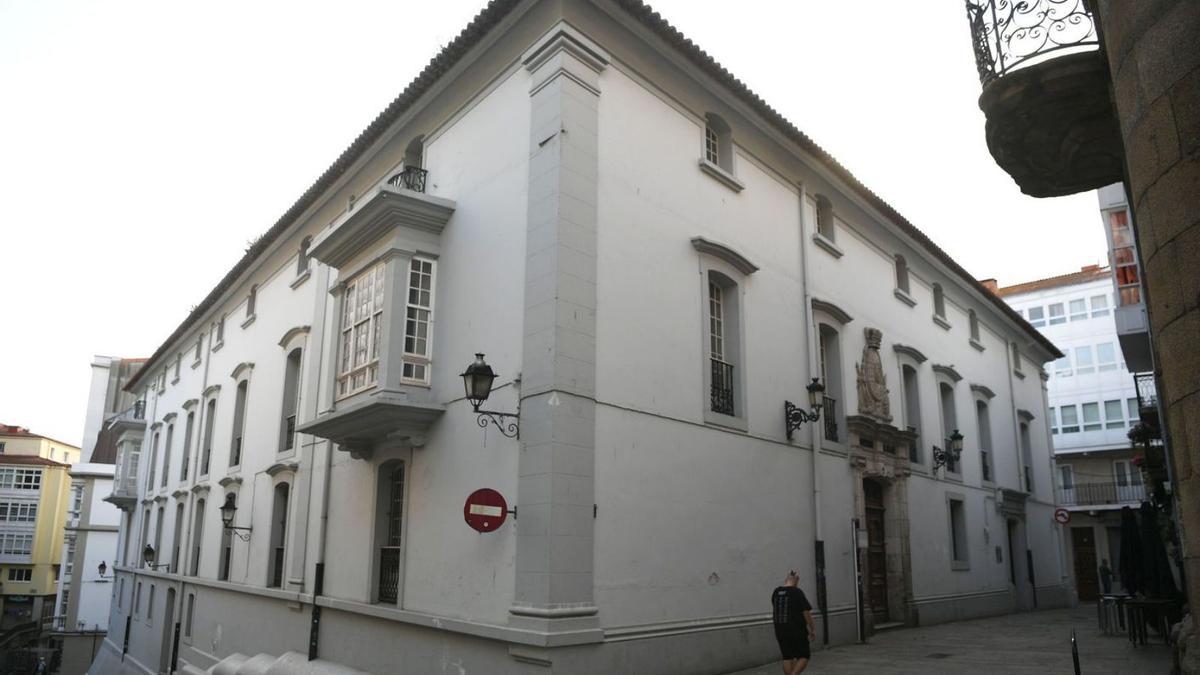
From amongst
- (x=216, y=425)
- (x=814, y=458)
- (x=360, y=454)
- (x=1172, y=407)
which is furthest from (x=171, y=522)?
(x=1172, y=407)

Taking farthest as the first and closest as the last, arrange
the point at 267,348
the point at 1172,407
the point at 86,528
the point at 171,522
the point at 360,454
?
1. the point at 86,528
2. the point at 171,522
3. the point at 267,348
4. the point at 360,454
5. the point at 1172,407

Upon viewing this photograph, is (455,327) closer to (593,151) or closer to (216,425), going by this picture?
(593,151)

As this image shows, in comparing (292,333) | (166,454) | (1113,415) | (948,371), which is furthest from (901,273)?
(1113,415)

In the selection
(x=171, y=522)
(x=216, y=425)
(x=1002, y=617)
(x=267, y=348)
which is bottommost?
(x=1002, y=617)

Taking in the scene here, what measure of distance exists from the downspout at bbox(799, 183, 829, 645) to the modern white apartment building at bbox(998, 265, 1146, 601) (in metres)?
27.4

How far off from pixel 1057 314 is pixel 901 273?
28678 mm

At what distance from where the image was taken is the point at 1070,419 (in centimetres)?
4253

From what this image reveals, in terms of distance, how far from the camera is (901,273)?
21109 mm

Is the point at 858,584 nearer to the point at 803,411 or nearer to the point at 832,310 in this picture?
the point at 803,411

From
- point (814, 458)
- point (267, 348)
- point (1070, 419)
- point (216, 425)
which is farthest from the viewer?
point (1070, 419)

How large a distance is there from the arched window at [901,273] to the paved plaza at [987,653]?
8150 millimetres

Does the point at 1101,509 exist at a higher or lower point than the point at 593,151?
lower

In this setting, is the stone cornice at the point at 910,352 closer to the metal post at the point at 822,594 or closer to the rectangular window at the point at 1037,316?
the metal post at the point at 822,594

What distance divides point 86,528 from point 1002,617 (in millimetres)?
49475
